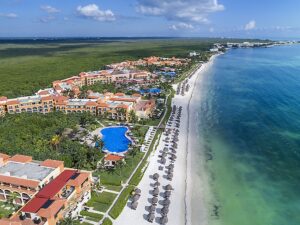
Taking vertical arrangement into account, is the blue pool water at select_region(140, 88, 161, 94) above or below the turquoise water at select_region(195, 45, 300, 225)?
above

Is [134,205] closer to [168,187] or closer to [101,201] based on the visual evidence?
[101,201]

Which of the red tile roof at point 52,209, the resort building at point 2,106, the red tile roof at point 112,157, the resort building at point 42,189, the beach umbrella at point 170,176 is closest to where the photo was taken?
the red tile roof at point 52,209

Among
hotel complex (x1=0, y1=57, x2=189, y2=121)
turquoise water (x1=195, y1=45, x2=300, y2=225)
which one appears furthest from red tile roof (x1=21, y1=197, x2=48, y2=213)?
hotel complex (x1=0, y1=57, x2=189, y2=121)

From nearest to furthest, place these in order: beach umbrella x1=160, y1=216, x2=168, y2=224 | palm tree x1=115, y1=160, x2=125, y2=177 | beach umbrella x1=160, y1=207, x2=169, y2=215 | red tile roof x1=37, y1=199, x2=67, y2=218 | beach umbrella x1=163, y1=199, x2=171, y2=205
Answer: red tile roof x1=37, y1=199, x2=67, y2=218 < beach umbrella x1=160, y1=216, x2=168, y2=224 < beach umbrella x1=160, y1=207, x2=169, y2=215 < beach umbrella x1=163, y1=199, x2=171, y2=205 < palm tree x1=115, y1=160, x2=125, y2=177

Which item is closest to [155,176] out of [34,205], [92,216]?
[92,216]

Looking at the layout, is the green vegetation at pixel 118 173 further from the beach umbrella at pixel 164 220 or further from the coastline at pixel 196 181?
the beach umbrella at pixel 164 220

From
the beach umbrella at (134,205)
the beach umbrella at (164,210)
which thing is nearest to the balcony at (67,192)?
the beach umbrella at (134,205)

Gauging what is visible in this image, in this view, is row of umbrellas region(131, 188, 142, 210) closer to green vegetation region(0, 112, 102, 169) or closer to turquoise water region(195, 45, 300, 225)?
turquoise water region(195, 45, 300, 225)

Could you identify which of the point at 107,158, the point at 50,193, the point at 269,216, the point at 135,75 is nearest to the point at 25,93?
the point at 135,75
